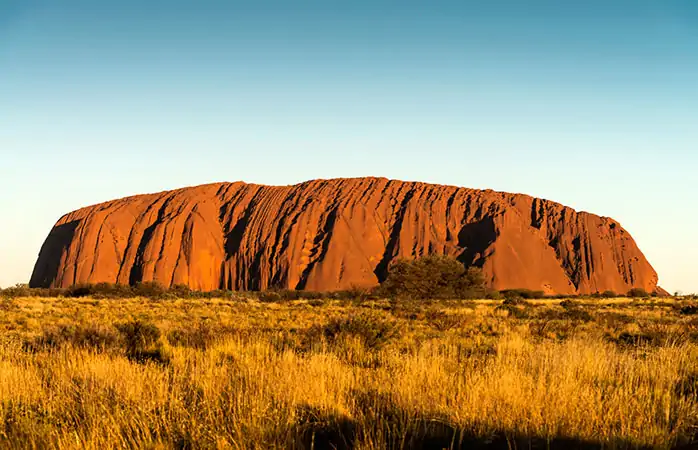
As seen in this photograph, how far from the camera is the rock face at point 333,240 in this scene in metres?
73.5

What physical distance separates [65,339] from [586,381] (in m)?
10.7

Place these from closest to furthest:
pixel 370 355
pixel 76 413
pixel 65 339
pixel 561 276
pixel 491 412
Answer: pixel 491 412
pixel 76 413
pixel 370 355
pixel 65 339
pixel 561 276

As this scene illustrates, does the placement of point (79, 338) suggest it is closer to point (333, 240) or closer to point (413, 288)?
point (413, 288)

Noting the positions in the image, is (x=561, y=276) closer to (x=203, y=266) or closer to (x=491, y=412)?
(x=203, y=266)

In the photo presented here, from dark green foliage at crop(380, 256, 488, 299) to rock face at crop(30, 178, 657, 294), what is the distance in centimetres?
2197

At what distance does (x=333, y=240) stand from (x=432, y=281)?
108 ft

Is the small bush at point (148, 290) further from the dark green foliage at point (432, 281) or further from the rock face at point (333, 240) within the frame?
the rock face at point (333, 240)

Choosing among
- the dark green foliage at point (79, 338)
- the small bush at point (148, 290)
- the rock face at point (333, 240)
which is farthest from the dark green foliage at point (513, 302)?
the rock face at point (333, 240)

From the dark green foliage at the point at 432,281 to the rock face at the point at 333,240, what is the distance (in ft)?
72.1

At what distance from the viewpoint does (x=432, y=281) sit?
1718 inches

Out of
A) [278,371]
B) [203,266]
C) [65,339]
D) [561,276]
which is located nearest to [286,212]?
[203,266]

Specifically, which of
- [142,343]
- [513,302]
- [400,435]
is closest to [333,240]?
[513,302]

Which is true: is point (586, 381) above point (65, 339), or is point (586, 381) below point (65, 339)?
above

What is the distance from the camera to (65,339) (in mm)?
11297
